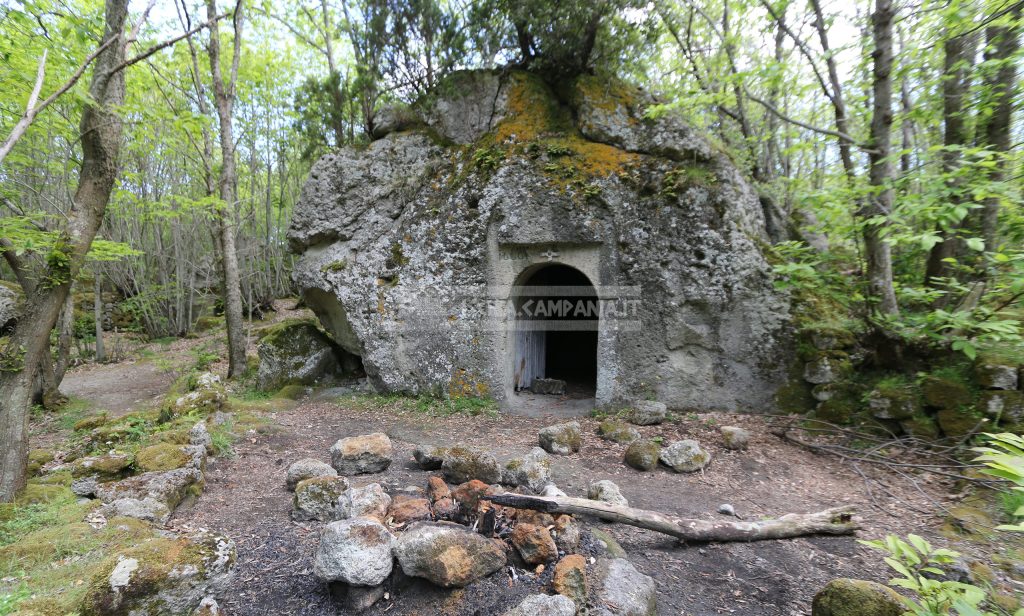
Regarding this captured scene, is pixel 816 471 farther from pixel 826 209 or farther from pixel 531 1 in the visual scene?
pixel 531 1

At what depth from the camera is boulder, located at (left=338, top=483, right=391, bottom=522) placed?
3.20 metres

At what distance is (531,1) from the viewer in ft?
21.1

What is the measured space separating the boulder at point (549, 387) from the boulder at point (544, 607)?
5.61 metres

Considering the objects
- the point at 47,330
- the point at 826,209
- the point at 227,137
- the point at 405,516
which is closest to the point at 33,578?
the point at 405,516

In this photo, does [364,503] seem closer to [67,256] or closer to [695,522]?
[695,522]

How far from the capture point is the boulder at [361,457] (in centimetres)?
435

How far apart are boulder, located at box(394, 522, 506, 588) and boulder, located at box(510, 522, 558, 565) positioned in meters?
0.13

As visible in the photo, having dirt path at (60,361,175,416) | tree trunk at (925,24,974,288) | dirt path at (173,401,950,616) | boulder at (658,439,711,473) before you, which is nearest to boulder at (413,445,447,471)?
dirt path at (173,401,950,616)

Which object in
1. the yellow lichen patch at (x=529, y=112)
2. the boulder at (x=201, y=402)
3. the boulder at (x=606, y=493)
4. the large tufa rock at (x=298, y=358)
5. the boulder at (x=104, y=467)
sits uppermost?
the yellow lichen patch at (x=529, y=112)

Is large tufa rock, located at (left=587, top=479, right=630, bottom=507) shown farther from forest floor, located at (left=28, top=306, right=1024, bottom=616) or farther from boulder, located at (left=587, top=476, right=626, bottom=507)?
forest floor, located at (left=28, top=306, right=1024, bottom=616)

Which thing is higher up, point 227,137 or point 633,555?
point 227,137

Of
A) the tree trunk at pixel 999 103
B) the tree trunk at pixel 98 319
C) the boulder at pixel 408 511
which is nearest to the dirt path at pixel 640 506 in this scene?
the boulder at pixel 408 511

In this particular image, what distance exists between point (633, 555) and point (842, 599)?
3.95 feet

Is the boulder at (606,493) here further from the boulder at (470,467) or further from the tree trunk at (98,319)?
the tree trunk at (98,319)
